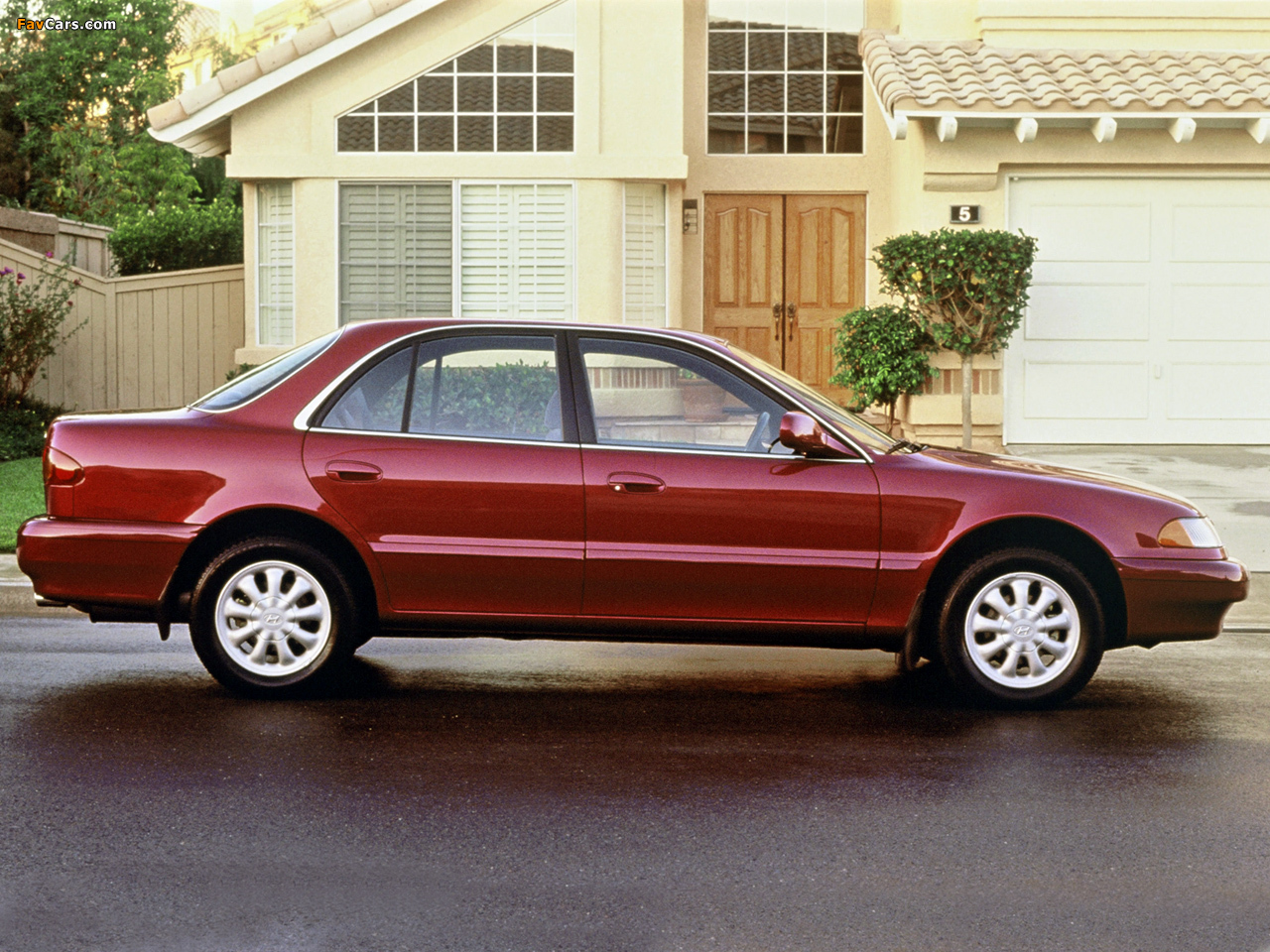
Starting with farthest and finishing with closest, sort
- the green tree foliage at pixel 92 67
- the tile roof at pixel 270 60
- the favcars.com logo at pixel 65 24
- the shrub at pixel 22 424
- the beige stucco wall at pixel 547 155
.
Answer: the green tree foliage at pixel 92 67, the favcars.com logo at pixel 65 24, the beige stucco wall at pixel 547 155, the shrub at pixel 22 424, the tile roof at pixel 270 60

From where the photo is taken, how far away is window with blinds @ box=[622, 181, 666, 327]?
16812mm

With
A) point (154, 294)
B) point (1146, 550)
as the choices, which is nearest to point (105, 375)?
point (154, 294)

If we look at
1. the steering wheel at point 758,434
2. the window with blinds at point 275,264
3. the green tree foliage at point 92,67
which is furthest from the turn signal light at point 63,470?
the green tree foliage at point 92,67

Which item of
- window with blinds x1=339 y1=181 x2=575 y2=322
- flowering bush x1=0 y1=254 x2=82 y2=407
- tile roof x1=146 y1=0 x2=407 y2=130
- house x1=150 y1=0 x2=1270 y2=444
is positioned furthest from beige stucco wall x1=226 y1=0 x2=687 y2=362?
flowering bush x1=0 y1=254 x2=82 y2=407

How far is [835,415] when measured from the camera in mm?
7004

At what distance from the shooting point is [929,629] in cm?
691

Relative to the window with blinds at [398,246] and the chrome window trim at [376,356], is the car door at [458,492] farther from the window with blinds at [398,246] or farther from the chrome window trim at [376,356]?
the window with blinds at [398,246]

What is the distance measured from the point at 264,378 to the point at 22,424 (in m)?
11.3

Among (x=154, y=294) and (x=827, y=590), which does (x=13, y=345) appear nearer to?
(x=154, y=294)

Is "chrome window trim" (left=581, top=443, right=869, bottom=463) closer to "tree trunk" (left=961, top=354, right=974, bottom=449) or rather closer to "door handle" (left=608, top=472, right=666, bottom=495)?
"door handle" (left=608, top=472, right=666, bottom=495)

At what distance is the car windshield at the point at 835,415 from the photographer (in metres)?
6.92

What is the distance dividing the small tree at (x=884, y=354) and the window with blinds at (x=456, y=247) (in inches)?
124

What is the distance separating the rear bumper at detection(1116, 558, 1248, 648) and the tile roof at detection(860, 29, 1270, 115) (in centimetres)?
840

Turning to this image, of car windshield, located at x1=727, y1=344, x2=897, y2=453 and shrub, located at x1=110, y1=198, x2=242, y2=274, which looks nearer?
car windshield, located at x1=727, y1=344, x2=897, y2=453
